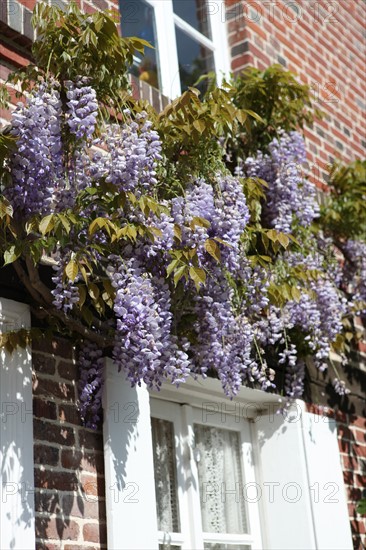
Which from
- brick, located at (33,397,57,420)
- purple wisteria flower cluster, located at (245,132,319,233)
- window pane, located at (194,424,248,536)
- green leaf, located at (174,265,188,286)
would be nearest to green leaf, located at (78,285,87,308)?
green leaf, located at (174,265,188,286)

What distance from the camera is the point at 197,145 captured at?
3.65m

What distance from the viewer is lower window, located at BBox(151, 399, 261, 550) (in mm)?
3943

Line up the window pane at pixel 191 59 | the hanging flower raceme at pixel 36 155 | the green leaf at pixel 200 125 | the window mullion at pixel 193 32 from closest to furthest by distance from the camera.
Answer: the hanging flower raceme at pixel 36 155 < the green leaf at pixel 200 125 < the window pane at pixel 191 59 < the window mullion at pixel 193 32

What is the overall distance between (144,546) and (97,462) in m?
0.36

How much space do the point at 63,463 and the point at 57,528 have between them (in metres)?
0.24

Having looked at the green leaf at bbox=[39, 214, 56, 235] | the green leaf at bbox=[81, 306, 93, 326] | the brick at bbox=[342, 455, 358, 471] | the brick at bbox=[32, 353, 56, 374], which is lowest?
the brick at bbox=[342, 455, 358, 471]

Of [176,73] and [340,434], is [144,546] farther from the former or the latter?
[176,73]

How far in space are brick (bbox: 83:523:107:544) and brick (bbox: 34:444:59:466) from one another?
27 cm

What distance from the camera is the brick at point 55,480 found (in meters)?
3.14

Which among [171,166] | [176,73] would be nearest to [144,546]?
[171,166]

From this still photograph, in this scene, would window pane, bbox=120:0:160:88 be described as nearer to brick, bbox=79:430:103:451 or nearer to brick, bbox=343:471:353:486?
brick, bbox=79:430:103:451

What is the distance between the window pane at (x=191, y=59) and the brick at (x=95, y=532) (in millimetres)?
2551

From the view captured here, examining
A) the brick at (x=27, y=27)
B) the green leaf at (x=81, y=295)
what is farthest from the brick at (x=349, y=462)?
the brick at (x=27, y=27)

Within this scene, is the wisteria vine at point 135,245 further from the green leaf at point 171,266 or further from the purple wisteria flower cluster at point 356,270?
the purple wisteria flower cluster at point 356,270
